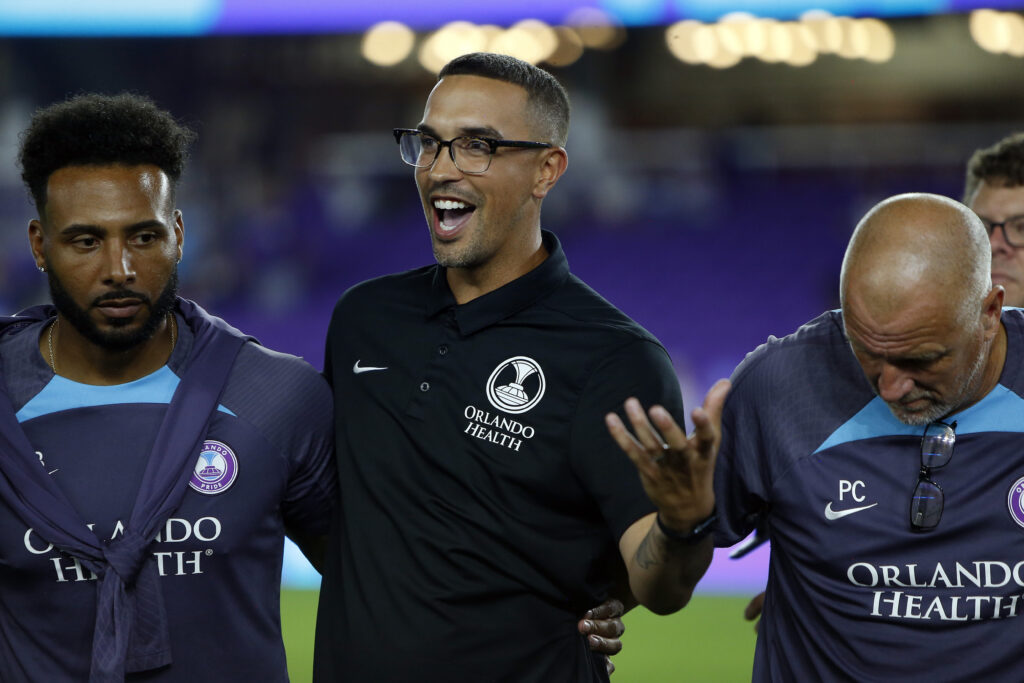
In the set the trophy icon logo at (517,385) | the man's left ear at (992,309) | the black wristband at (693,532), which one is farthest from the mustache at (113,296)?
the man's left ear at (992,309)

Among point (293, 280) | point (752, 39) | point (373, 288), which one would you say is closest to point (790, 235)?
point (752, 39)

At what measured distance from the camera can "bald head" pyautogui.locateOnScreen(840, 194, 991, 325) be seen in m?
2.35

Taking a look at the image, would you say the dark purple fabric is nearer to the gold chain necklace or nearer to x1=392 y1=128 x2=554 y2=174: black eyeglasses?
the gold chain necklace

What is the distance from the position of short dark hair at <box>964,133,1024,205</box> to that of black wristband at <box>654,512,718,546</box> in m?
2.04

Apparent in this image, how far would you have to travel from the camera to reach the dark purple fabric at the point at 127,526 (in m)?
2.47

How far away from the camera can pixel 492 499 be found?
2598mm

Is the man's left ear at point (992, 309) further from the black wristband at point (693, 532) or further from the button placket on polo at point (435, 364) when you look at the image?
the button placket on polo at point (435, 364)

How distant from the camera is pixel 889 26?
49.5 ft

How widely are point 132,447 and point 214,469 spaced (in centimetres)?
19

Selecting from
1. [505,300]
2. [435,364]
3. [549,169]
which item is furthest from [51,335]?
[549,169]

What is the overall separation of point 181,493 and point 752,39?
524 inches

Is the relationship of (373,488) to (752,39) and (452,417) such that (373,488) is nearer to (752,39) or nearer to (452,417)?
(452,417)

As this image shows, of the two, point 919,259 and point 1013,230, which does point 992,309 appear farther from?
point 1013,230

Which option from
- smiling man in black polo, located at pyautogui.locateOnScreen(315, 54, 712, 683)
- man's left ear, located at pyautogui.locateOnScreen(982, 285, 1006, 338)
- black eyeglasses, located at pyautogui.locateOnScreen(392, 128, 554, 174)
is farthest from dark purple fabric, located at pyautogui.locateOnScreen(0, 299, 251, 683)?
man's left ear, located at pyautogui.locateOnScreen(982, 285, 1006, 338)
